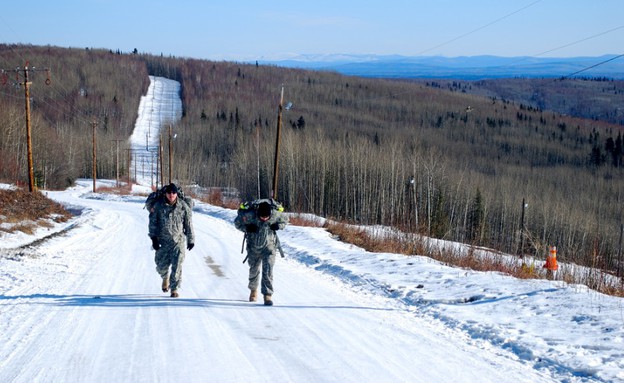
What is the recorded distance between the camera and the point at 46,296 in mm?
10023

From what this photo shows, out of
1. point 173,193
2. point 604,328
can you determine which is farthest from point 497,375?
point 173,193

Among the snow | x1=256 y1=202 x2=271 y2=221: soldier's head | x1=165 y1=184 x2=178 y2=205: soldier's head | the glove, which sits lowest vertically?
the snow

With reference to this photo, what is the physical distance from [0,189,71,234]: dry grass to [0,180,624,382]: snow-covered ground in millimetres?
8320

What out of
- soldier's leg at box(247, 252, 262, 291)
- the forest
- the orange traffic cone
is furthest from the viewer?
Answer: the forest

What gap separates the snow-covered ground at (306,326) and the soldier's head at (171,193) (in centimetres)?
165

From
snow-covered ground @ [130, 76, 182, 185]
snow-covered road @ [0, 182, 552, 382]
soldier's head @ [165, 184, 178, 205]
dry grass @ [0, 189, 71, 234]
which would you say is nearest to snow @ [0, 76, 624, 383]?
snow-covered road @ [0, 182, 552, 382]

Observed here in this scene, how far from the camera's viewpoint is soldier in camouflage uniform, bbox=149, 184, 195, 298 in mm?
9922

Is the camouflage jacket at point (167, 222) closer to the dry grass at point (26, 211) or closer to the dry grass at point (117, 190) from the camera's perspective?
the dry grass at point (26, 211)

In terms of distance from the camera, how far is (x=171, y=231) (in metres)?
9.95

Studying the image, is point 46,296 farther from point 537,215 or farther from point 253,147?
point 253,147

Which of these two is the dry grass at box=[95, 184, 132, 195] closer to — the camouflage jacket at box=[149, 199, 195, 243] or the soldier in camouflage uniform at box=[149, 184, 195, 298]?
the soldier in camouflage uniform at box=[149, 184, 195, 298]

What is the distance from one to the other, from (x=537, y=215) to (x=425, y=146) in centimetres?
4382

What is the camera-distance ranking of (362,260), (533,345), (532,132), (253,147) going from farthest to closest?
(532,132) → (253,147) → (362,260) → (533,345)

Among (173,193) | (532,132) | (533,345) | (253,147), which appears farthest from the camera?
(532,132)
